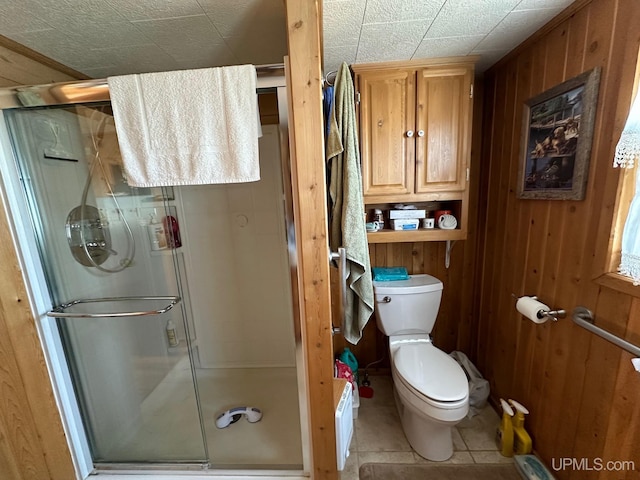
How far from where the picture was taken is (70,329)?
4.28 ft

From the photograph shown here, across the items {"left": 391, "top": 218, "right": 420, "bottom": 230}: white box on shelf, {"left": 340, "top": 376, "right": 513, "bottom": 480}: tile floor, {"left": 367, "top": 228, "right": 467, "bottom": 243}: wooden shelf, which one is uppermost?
{"left": 391, "top": 218, "right": 420, "bottom": 230}: white box on shelf

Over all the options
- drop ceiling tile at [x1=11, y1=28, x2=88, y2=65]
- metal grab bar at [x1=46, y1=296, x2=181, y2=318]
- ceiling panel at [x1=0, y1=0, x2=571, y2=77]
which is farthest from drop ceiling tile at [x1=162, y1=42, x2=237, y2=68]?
metal grab bar at [x1=46, y1=296, x2=181, y2=318]

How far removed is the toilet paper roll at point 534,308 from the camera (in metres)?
1.26

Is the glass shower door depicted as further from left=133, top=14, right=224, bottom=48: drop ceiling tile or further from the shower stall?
left=133, top=14, right=224, bottom=48: drop ceiling tile

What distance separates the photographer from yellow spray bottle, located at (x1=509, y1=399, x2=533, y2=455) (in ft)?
4.62

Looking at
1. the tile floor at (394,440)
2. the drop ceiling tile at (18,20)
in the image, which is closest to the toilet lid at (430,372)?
the tile floor at (394,440)

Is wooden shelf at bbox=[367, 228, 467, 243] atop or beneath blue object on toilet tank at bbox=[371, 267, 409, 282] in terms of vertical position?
atop

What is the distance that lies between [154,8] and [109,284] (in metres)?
1.36

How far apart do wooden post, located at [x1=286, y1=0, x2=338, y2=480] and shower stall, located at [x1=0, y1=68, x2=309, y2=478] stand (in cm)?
8

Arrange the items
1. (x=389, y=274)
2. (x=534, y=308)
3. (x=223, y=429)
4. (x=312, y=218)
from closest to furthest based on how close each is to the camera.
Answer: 1. (x=312, y=218)
2. (x=534, y=308)
3. (x=223, y=429)
4. (x=389, y=274)

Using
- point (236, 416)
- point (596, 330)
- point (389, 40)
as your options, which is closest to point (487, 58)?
point (389, 40)

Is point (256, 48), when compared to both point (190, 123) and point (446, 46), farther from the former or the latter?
point (446, 46)

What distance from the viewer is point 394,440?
1.57 metres

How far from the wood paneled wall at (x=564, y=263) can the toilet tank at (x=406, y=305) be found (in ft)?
1.41
